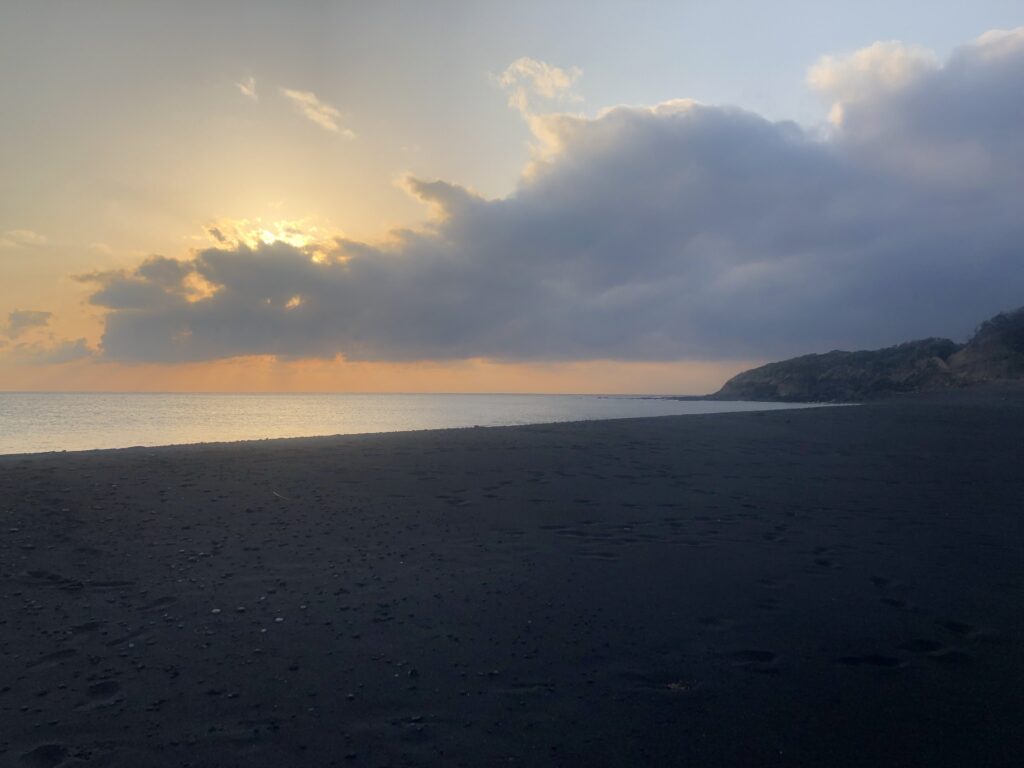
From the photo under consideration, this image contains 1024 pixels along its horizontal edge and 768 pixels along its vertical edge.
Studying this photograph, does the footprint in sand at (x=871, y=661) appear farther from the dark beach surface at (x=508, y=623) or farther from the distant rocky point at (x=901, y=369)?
the distant rocky point at (x=901, y=369)

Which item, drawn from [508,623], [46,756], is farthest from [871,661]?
[46,756]

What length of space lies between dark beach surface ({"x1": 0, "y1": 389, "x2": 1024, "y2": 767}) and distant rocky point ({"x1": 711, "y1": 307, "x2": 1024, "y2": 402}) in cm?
6535

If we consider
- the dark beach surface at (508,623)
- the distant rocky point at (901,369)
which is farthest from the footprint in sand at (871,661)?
the distant rocky point at (901,369)

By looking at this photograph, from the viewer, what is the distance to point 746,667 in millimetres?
5199

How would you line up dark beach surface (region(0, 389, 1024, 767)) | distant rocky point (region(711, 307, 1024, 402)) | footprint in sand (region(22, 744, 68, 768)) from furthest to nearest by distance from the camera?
distant rocky point (region(711, 307, 1024, 402)) < dark beach surface (region(0, 389, 1024, 767)) < footprint in sand (region(22, 744, 68, 768))

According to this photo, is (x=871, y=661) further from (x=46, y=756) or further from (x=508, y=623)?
(x=46, y=756)

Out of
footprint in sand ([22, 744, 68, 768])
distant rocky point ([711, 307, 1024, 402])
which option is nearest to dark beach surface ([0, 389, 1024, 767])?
footprint in sand ([22, 744, 68, 768])

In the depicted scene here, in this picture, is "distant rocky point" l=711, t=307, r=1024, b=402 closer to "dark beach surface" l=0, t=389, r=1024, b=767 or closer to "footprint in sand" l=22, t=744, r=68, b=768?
"dark beach surface" l=0, t=389, r=1024, b=767

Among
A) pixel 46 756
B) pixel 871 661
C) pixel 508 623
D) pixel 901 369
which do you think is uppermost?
pixel 901 369

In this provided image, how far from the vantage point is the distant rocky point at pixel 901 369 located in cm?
6500

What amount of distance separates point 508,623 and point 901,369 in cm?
9248

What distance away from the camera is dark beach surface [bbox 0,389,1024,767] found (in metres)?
4.19

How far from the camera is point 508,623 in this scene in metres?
6.19

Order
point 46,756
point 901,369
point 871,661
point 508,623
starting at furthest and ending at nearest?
point 901,369
point 508,623
point 871,661
point 46,756
